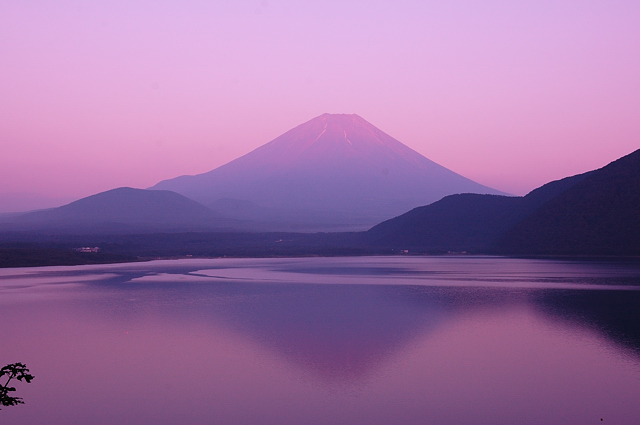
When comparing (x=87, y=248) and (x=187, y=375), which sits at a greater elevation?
(x=87, y=248)

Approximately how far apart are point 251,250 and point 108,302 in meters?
65.4

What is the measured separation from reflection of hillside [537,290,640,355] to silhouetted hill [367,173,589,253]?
180 feet

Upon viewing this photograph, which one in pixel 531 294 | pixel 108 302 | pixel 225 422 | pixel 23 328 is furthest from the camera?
pixel 531 294

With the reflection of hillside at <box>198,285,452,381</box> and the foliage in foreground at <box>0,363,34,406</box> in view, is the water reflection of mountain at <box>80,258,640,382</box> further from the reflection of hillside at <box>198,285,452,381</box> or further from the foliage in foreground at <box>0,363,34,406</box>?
the foliage in foreground at <box>0,363,34,406</box>

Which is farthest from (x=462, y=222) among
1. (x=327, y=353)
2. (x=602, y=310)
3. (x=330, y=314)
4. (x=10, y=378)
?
(x=10, y=378)

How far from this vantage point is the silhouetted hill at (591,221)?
7662cm

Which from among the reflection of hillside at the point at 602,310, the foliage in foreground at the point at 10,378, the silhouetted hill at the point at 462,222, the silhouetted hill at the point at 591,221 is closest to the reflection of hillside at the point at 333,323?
the reflection of hillside at the point at 602,310

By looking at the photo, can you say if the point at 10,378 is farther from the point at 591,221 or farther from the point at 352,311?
the point at 591,221

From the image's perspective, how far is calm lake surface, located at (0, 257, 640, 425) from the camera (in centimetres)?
1761

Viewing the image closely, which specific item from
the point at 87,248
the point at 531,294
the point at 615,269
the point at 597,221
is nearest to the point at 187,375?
the point at 531,294

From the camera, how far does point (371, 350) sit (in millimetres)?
24797

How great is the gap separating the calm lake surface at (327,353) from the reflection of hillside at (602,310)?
0.37ft

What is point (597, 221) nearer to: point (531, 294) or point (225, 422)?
point (531, 294)

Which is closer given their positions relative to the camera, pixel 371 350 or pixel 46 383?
pixel 46 383
